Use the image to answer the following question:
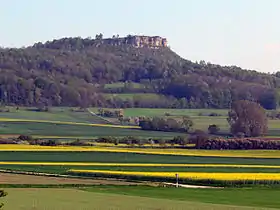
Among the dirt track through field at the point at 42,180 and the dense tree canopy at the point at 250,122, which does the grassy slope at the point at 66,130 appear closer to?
the dense tree canopy at the point at 250,122

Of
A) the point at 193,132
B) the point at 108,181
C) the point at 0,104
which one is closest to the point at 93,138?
the point at 193,132

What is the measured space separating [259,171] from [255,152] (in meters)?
22.1

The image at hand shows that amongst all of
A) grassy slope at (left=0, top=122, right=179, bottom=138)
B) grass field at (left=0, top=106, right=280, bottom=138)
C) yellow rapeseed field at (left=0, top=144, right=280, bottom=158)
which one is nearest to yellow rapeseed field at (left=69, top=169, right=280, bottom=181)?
yellow rapeseed field at (left=0, top=144, right=280, bottom=158)

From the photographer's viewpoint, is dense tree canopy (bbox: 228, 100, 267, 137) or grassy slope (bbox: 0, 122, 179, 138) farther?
dense tree canopy (bbox: 228, 100, 267, 137)

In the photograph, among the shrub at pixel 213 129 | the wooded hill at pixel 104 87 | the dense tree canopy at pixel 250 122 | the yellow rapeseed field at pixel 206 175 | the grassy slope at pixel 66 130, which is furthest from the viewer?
the wooded hill at pixel 104 87

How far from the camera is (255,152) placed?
77688 mm

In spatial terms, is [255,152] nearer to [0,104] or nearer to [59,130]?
[59,130]

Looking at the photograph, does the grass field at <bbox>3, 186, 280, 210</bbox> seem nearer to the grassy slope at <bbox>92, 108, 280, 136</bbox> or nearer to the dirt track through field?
the dirt track through field

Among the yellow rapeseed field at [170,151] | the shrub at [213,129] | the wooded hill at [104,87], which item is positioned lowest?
the yellow rapeseed field at [170,151]

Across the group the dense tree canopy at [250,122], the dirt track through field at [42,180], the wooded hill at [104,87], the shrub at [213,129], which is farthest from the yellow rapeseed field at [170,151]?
the wooded hill at [104,87]

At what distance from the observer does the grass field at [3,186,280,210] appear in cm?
3428

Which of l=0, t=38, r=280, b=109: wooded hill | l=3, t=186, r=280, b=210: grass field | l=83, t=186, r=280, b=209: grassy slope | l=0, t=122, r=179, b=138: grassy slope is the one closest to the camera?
l=3, t=186, r=280, b=210: grass field

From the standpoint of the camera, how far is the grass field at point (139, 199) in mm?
34281

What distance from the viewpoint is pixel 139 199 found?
3744cm
